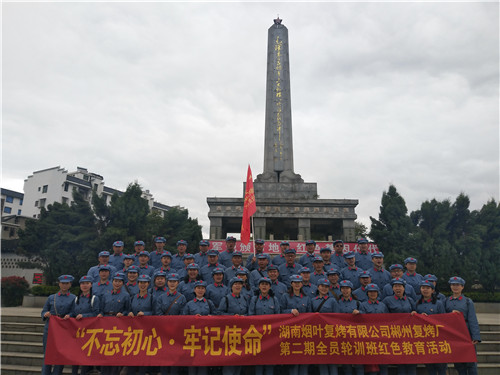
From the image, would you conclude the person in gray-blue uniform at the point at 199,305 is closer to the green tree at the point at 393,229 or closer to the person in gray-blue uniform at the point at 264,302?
the person in gray-blue uniform at the point at 264,302

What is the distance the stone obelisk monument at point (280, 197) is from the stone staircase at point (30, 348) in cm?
1549

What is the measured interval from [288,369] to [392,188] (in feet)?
70.5

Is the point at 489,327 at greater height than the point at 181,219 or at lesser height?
lesser

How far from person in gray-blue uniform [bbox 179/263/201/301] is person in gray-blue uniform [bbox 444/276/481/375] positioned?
186 inches

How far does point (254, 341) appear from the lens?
18.4ft

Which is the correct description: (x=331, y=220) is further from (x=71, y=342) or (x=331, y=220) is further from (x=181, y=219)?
(x=71, y=342)

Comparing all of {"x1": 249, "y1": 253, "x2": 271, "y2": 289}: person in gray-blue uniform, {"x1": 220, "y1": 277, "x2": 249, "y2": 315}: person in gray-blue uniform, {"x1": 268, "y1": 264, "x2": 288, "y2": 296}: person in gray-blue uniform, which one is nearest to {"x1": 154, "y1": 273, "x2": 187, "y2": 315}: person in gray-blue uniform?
{"x1": 220, "y1": 277, "x2": 249, "y2": 315}: person in gray-blue uniform

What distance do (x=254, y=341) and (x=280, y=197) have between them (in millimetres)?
19265

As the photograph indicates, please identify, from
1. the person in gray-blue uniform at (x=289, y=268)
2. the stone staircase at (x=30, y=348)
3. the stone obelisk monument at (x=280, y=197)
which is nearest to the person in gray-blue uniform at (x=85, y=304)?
the stone staircase at (x=30, y=348)

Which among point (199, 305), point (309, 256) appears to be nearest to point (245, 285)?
point (199, 305)

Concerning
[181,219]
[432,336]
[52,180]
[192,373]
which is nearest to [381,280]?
[432,336]

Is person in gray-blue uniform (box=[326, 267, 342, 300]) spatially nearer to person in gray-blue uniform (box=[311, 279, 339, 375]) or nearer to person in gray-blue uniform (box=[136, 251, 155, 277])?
person in gray-blue uniform (box=[311, 279, 339, 375])

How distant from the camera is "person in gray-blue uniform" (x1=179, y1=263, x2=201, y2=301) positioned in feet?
21.7

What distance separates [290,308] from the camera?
6031 millimetres
